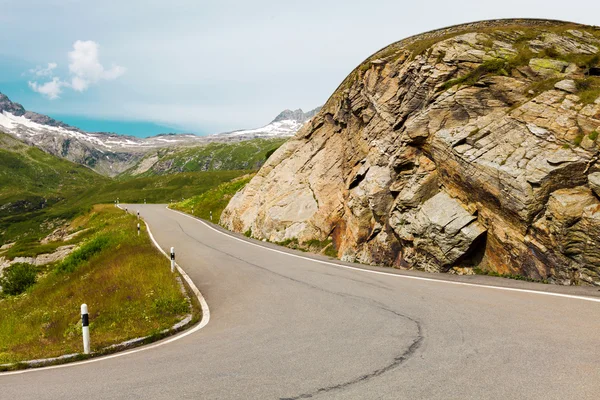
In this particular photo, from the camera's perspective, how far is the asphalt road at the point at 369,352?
17.0 feet

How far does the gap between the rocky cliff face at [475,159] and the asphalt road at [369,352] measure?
77.8 inches

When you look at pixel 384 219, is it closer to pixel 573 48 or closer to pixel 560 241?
pixel 560 241

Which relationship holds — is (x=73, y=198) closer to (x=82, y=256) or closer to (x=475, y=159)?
(x=82, y=256)

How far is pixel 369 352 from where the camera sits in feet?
21.4

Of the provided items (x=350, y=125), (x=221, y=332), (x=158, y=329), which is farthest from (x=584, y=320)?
(x=350, y=125)

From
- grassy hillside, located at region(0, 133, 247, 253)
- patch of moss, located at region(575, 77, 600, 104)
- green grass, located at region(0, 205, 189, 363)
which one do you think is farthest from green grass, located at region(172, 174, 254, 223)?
grassy hillside, located at region(0, 133, 247, 253)

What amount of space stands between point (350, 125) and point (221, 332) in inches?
735

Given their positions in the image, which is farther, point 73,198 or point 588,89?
point 73,198

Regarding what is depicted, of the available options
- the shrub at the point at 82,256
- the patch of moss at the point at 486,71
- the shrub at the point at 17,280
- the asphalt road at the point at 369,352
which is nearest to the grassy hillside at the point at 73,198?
the shrub at the point at 17,280

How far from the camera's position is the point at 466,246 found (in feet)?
44.0

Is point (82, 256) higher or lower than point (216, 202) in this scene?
lower

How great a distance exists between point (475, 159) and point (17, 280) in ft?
93.0

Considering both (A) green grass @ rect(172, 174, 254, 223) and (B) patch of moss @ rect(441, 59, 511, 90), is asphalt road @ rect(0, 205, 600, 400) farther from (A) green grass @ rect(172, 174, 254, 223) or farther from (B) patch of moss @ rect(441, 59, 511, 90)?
(A) green grass @ rect(172, 174, 254, 223)

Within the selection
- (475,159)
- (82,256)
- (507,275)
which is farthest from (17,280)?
(507,275)
